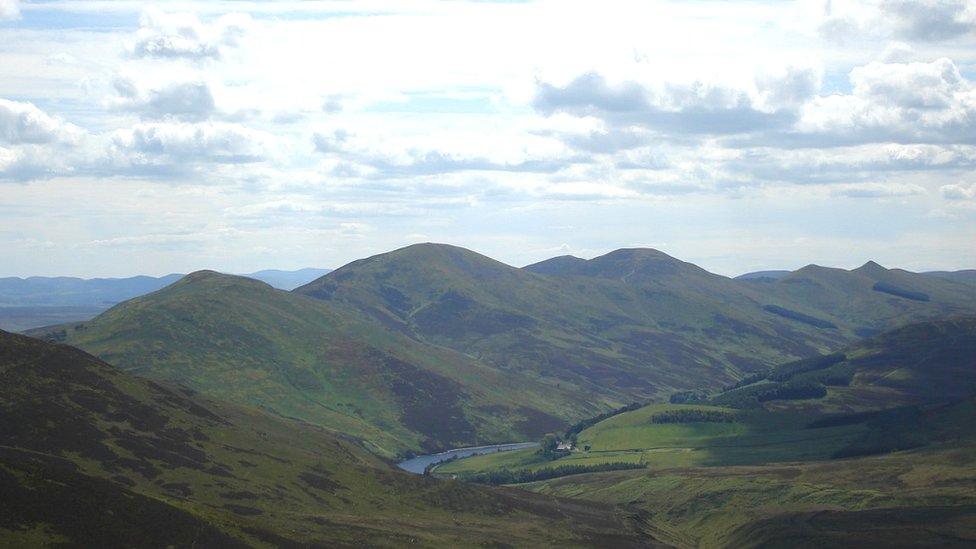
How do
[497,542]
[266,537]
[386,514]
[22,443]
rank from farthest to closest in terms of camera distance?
[386,514] → [497,542] → [22,443] → [266,537]

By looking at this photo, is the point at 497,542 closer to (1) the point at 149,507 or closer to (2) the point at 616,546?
(2) the point at 616,546

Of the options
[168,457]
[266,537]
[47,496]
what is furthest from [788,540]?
[47,496]

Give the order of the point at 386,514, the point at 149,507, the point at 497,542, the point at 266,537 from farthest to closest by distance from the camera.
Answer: the point at 386,514 < the point at 497,542 < the point at 266,537 < the point at 149,507

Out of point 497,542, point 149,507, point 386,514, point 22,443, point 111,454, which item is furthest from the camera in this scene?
point 386,514

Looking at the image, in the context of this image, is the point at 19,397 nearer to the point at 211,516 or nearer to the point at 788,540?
the point at 211,516

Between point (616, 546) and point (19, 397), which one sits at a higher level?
point (19, 397)

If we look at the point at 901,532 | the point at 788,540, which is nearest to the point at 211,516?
the point at 788,540

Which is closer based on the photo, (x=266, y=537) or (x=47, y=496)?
(x=47, y=496)

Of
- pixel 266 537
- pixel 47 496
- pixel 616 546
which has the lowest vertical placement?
pixel 616 546

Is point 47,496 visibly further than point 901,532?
No
